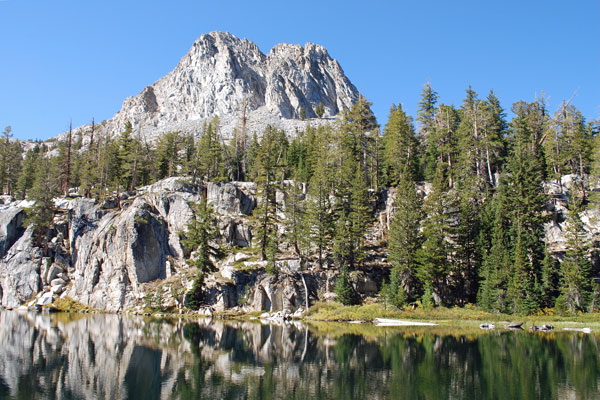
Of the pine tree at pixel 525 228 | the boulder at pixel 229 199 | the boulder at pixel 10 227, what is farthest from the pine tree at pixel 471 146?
the boulder at pixel 10 227

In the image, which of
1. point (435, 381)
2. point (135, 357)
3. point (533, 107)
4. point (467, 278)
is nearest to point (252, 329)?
point (135, 357)

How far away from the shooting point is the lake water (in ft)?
73.6

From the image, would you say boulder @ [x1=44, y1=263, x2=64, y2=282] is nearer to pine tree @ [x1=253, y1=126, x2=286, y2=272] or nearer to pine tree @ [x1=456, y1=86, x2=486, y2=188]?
pine tree @ [x1=253, y1=126, x2=286, y2=272]

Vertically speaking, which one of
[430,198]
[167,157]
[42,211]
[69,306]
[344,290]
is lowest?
[69,306]

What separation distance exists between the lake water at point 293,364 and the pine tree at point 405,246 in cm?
1110

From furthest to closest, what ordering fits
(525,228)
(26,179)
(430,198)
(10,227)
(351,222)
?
(26,179) → (10,227) → (351,222) → (430,198) → (525,228)

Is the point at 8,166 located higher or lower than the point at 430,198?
higher

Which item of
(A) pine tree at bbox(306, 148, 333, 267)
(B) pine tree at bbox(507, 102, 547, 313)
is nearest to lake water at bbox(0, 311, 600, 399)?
(B) pine tree at bbox(507, 102, 547, 313)

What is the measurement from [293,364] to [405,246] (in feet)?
109

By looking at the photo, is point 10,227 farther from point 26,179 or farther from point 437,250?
point 437,250

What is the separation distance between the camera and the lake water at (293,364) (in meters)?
22.4

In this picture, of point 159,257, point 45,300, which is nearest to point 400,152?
point 159,257

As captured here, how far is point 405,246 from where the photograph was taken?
58469 millimetres

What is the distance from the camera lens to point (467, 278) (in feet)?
196
